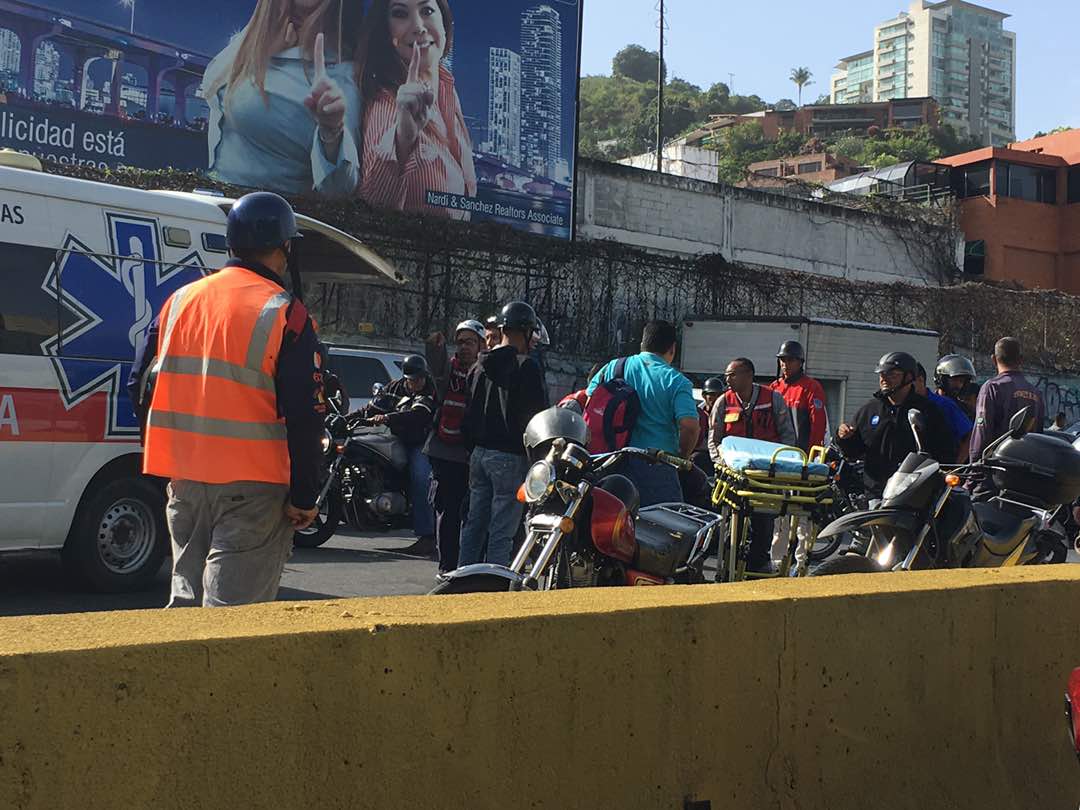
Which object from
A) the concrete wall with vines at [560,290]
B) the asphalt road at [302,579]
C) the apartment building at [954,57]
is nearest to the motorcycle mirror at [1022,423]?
the asphalt road at [302,579]

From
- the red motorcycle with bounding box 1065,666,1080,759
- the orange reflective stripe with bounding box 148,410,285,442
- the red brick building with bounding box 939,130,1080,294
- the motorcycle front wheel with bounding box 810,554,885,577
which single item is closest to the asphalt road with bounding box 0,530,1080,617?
the motorcycle front wheel with bounding box 810,554,885,577

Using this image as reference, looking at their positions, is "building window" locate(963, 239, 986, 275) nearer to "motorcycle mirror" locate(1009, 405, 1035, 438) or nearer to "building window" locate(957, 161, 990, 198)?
"building window" locate(957, 161, 990, 198)

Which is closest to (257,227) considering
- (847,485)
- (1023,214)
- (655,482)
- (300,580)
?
(655,482)

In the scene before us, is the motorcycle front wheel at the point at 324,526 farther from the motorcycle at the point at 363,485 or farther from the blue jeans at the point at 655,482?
the blue jeans at the point at 655,482

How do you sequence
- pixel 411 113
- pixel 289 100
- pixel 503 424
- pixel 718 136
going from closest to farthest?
pixel 503 424 < pixel 289 100 < pixel 411 113 < pixel 718 136

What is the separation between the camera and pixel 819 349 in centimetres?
2089

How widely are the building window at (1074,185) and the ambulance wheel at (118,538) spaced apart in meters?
47.9

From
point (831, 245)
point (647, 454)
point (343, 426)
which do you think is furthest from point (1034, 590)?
Result: point (831, 245)

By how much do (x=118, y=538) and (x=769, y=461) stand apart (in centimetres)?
387

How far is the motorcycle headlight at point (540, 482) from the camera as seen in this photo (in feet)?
15.4

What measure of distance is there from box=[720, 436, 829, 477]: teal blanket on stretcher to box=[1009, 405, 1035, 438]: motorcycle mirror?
1.18m

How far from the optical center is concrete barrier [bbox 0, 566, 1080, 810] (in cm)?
223

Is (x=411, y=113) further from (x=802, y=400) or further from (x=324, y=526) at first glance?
A: (x=802, y=400)

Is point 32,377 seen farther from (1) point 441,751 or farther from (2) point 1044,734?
(2) point 1044,734
